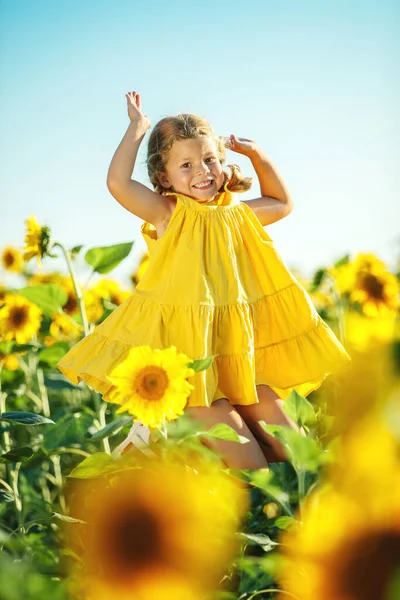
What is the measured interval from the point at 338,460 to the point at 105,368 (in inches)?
44.3

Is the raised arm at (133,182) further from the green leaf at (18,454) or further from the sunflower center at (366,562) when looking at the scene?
the sunflower center at (366,562)

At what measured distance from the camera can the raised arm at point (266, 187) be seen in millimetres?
1604

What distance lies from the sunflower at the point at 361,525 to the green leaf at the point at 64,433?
76 centimetres

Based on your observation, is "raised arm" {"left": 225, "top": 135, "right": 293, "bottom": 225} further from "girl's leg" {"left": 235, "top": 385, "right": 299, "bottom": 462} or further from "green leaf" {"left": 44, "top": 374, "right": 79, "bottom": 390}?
"green leaf" {"left": 44, "top": 374, "right": 79, "bottom": 390}

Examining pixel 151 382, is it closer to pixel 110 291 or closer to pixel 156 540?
pixel 156 540

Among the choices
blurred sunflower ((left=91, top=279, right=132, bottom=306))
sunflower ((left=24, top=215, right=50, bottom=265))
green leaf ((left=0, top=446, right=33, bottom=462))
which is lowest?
green leaf ((left=0, top=446, right=33, bottom=462))

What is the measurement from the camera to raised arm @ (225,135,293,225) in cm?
160

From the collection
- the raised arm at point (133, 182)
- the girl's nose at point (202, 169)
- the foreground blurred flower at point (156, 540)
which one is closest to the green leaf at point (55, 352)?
the raised arm at point (133, 182)

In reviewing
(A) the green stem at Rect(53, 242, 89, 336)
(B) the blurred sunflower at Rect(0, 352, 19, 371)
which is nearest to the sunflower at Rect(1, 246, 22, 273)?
(B) the blurred sunflower at Rect(0, 352, 19, 371)

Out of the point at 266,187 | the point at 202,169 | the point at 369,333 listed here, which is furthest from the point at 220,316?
the point at 369,333

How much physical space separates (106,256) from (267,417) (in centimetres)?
46

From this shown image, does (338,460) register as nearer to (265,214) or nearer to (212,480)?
(212,480)

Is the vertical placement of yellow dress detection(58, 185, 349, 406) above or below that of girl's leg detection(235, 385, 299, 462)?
above

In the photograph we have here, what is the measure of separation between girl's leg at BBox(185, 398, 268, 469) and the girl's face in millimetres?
440
